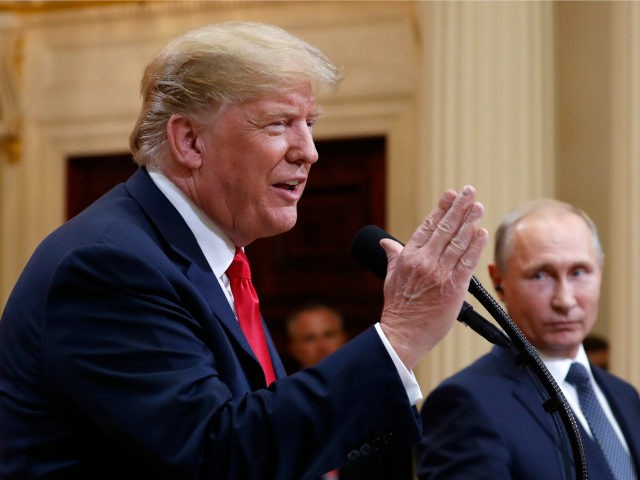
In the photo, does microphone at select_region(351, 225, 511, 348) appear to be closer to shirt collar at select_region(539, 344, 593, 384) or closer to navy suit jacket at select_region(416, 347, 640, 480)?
navy suit jacket at select_region(416, 347, 640, 480)

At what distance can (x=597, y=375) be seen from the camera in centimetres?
324

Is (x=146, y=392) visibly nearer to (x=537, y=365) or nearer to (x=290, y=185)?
(x=290, y=185)

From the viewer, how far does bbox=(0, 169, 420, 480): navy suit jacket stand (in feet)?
5.91

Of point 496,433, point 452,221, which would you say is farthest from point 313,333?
point 452,221

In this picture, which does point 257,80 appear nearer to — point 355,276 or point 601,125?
point 601,125

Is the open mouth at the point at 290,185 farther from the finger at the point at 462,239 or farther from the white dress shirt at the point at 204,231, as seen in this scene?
the finger at the point at 462,239

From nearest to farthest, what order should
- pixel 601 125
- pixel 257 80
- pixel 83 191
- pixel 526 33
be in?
pixel 257 80, pixel 526 33, pixel 601 125, pixel 83 191

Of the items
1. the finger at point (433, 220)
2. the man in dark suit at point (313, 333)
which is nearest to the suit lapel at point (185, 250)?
the finger at point (433, 220)

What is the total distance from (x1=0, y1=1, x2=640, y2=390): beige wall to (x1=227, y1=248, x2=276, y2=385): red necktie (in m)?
2.41

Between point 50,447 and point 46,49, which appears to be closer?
point 50,447

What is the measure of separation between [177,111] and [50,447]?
66 centimetres

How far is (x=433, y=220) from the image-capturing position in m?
1.87

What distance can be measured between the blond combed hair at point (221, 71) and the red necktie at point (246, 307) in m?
0.24

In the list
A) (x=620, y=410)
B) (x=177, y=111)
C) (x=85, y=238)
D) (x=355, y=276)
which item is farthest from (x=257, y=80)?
(x=355, y=276)
